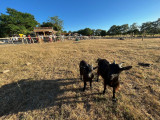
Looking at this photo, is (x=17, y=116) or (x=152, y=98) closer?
(x=17, y=116)

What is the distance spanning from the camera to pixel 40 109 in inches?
79.1

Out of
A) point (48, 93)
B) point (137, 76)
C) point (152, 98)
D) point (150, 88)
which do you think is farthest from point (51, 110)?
point (137, 76)

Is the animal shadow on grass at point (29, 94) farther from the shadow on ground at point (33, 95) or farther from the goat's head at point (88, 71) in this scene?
the goat's head at point (88, 71)

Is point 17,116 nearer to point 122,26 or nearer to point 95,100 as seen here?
point 95,100

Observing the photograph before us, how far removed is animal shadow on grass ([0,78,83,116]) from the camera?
6.88 ft

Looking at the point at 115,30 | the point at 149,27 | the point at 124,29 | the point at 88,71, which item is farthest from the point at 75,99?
the point at 115,30

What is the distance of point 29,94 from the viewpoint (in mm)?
2549

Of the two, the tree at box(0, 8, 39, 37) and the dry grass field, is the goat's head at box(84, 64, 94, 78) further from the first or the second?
the tree at box(0, 8, 39, 37)

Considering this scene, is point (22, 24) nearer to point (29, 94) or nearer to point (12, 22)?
point (12, 22)

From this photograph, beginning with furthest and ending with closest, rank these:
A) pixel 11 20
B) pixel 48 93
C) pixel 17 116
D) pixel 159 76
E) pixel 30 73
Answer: pixel 11 20
pixel 30 73
pixel 159 76
pixel 48 93
pixel 17 116

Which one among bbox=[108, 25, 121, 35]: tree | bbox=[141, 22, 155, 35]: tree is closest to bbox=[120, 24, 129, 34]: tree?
bbox=[108, 25, 121, 35]: tree

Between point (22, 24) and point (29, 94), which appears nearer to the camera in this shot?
point (29, 94)

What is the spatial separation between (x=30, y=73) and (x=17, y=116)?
241 centimetres

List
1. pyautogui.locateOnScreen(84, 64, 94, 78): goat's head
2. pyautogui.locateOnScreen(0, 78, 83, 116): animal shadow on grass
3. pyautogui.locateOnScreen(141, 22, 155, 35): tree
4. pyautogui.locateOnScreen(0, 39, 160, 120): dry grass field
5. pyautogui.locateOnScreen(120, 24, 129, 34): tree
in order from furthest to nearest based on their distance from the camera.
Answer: pyautogui.locateOnScreen(120, 24, 129, 34): tree, pyautogui.locateOnScreen(141, 22, 155, 35): tree, pyautogui.locateOnScreen(84, 64, 94, 78): goat's head, pyautogui.locateOnScreen(0, 78, 83, 116): animal shadow on grass, pyautogui.locateOnScreen(0, 39, 160, 120): dry grass field
